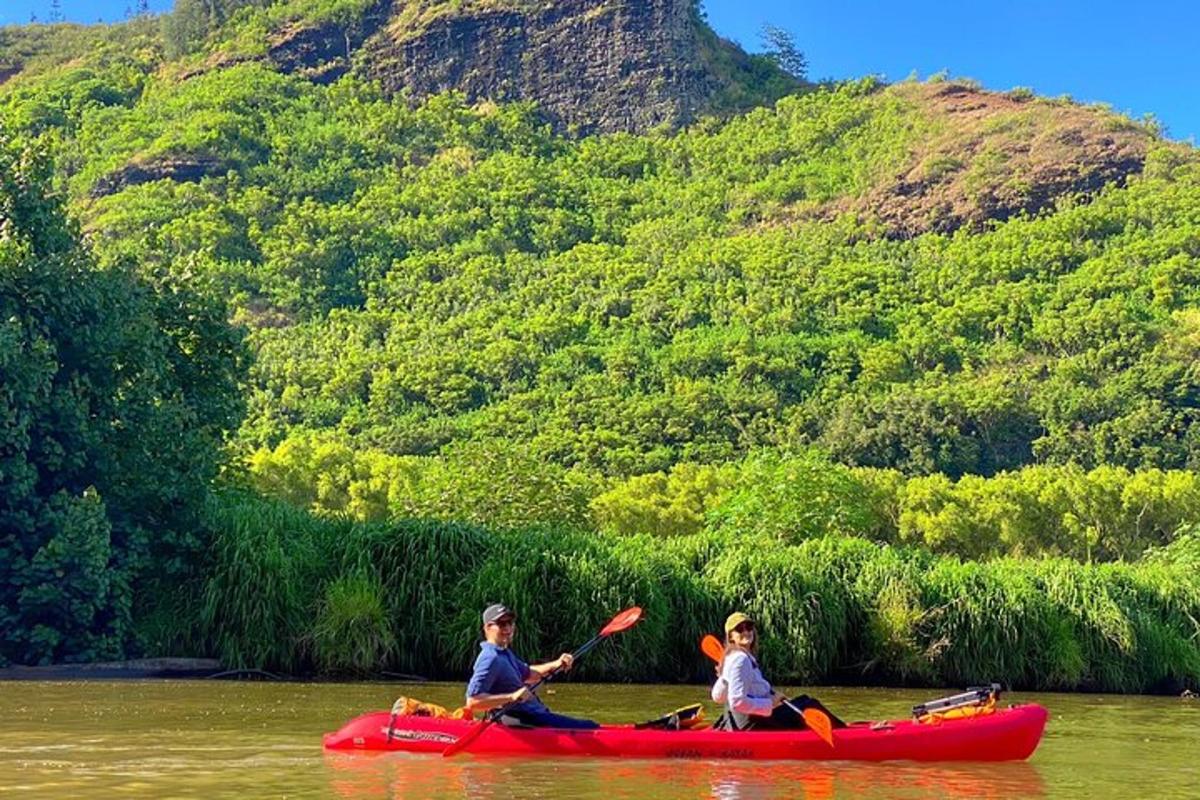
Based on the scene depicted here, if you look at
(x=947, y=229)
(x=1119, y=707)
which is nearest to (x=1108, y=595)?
(x=1119, y=707)

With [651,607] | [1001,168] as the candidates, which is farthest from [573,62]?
[651,607]

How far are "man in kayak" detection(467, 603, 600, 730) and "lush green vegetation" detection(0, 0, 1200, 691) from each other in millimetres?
10057

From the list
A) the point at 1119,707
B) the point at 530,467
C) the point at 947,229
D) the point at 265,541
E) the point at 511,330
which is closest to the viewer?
the point at 1119,707

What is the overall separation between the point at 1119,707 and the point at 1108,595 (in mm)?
3933

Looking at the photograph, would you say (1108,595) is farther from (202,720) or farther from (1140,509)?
(1140,509)

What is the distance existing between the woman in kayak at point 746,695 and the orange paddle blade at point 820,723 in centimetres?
Result: 12

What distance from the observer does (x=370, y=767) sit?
52.5 ft

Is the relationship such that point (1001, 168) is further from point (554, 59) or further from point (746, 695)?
point (746, 695)

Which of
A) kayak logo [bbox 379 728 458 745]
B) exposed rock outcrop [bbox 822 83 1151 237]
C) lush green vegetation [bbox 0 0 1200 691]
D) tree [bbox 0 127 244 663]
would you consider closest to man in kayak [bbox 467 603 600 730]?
kayak logo [bbox 379 728 458 745]

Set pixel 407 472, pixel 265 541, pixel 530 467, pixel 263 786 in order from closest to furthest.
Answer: pixel 263 786, pixel 265 541, pixel 530 467, pixel 407 472

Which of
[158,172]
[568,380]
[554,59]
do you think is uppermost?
[554,59]

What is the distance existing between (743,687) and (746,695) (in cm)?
11

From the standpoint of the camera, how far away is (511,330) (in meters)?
96.6

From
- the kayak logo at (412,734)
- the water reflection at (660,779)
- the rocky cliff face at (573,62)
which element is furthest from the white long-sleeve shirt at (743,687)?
the rocky cliff face at (573,62)
